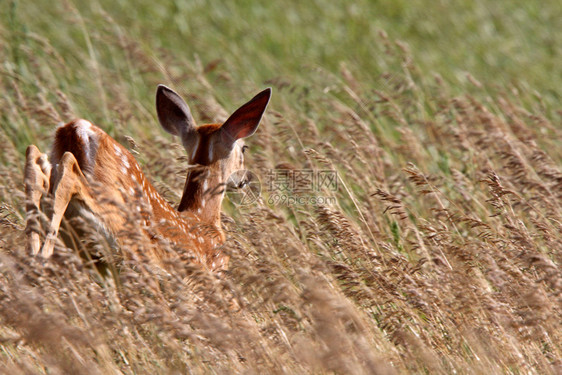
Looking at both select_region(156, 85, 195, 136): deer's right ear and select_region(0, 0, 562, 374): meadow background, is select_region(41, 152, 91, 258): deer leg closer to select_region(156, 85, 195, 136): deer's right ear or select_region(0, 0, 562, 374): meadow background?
select_region(0, 0, 562, 374): meadow background

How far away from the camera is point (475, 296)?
3475 millimetres

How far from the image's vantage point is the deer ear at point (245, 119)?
4688mm

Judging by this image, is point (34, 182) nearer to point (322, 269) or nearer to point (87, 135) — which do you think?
point (87, 135)

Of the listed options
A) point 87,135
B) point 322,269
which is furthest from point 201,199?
point 322,269

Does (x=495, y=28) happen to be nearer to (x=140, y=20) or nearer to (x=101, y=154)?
(x=140, y=20)

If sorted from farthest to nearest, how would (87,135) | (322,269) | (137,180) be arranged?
(137,180), (87,135), (322,269)

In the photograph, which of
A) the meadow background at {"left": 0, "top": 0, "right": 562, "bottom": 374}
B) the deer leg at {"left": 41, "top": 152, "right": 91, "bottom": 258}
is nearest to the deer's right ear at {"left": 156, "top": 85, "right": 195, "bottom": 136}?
the meadow background at {"left": 0, "top": 0, "right": 562, "bottom": 374}

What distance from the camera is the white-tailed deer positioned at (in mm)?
3635

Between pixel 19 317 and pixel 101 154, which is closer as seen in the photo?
pixel 19 317

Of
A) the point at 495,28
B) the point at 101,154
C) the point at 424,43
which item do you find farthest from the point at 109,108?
the point at 495,28

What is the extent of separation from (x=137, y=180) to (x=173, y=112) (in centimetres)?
87

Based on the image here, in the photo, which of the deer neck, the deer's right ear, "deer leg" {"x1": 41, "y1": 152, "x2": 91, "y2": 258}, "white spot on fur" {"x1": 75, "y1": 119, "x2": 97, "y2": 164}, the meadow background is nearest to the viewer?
the meadow background

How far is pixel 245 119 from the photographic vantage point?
4773mm

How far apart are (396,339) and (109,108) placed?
374 centimetres
